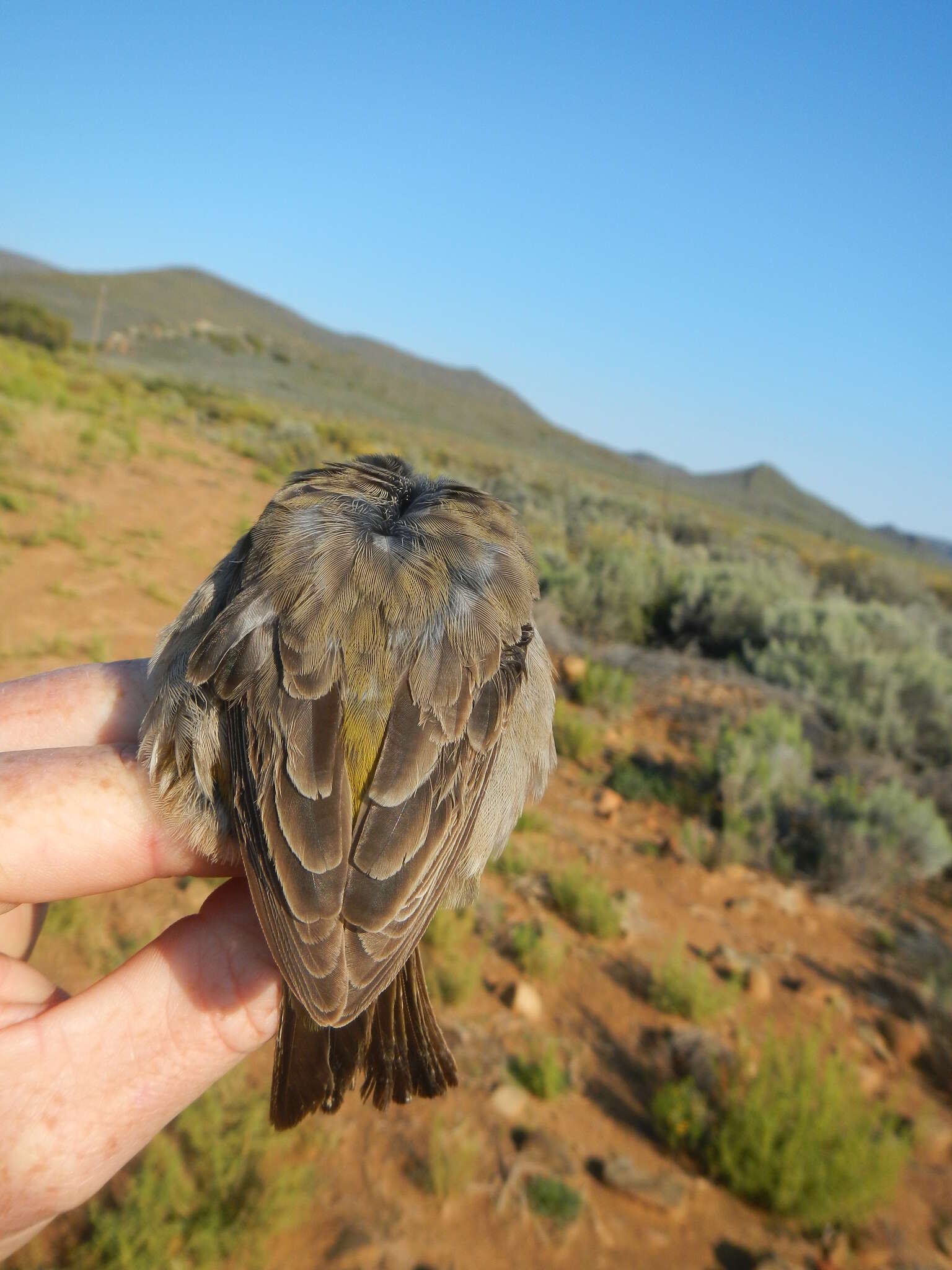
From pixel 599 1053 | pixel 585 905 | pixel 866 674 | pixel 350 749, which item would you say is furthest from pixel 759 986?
pixel 866 674

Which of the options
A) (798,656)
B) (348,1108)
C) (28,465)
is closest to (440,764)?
(348,1108)

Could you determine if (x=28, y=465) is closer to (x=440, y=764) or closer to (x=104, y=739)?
(x=104, y=739)

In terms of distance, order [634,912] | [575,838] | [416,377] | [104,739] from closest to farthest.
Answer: [104,739]
[634,912]
[575,838]
[416,377]

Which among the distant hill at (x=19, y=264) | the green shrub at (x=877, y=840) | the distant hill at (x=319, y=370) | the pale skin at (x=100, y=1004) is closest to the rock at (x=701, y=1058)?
the green shrub at (x=877, y=840)

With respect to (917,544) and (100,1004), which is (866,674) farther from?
(917,544)

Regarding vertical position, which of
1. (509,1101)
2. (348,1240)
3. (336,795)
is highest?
(336,795)
